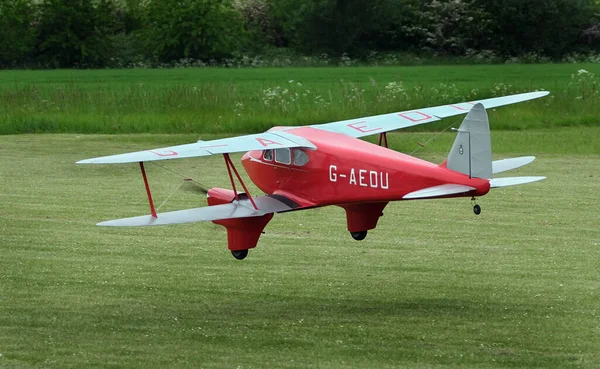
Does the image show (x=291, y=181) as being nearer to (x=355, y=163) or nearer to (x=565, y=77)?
(x=355, y=163)

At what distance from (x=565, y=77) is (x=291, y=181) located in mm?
38671

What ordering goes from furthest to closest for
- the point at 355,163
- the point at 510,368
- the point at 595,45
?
the point at 595,45 → the point at 355,163 → the point at 510,368

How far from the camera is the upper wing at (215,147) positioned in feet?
42.6

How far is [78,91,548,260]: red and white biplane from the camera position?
12625 millimetres

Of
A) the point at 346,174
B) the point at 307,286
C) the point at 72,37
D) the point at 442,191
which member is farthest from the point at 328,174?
the point at 72,37

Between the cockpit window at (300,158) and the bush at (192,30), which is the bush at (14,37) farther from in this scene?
the cockpit window at (300,158)

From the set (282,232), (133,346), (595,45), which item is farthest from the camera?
(595,45)

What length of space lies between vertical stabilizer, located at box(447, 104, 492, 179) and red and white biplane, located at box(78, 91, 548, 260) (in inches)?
0.4

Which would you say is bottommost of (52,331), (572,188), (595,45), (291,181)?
(595,45)

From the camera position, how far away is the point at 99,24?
69.9 metres

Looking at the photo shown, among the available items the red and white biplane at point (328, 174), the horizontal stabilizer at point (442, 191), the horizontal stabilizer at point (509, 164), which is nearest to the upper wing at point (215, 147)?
the red and white biplane at point (328, 174)

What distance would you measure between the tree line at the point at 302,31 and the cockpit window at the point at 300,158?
175 ft

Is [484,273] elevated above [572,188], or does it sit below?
above

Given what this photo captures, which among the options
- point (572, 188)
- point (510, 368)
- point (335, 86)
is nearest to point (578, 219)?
point (572, 188)
